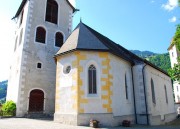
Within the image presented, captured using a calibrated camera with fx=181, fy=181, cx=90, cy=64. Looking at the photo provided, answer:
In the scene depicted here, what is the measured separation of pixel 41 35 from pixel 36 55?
2758 mm

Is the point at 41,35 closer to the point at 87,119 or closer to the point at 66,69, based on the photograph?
the point at 66,69

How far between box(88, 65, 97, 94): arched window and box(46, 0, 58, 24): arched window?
480 inches

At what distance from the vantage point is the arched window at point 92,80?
13.1 meters

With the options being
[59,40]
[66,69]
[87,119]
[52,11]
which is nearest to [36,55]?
[59,40]

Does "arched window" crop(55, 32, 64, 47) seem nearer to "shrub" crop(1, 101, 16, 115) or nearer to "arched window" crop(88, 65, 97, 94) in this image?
"shrub" crop(1, 101, 16, 115)

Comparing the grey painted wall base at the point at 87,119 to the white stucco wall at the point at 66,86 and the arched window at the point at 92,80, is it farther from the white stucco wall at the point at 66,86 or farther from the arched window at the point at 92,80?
the arched window at the point at 92,80

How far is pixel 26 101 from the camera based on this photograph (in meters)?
18.4

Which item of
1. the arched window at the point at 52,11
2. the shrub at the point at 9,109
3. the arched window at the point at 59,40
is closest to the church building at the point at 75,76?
the arched window at the point at 52,11

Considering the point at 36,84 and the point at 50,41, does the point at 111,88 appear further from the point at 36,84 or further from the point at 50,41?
the point at 50,41

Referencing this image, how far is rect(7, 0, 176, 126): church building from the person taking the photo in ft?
42.4

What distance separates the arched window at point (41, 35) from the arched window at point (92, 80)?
399 inches

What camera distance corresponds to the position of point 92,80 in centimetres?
1334

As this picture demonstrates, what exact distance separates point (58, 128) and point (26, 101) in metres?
9.12

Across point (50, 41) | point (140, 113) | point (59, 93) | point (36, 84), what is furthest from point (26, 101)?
point (140, 113)
